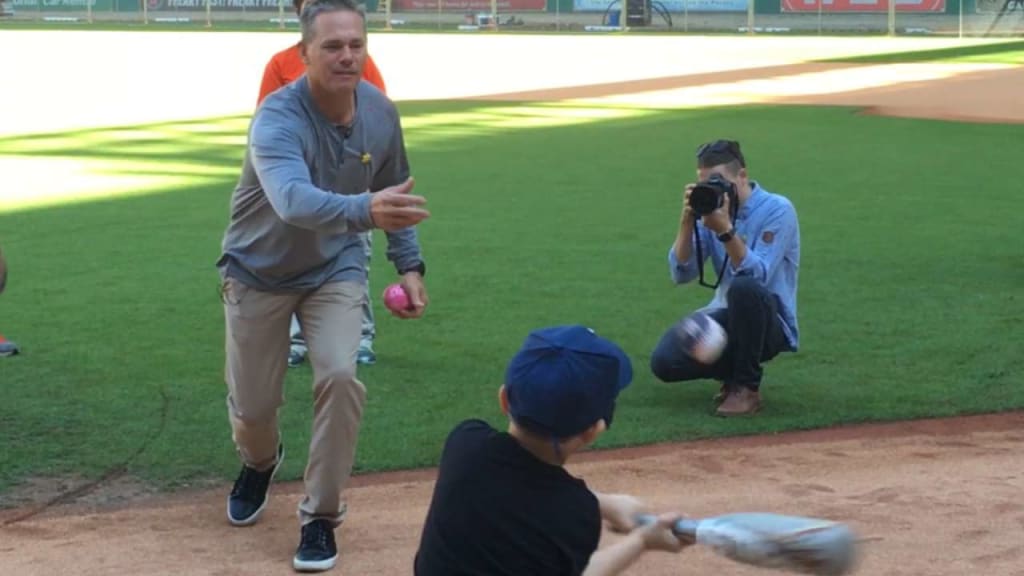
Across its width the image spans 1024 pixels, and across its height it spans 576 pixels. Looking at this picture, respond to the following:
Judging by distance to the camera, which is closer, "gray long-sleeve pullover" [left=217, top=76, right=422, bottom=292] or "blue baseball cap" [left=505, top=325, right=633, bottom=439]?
"blue baseball cap" [left=505, top=325, right=633, bottom=439]

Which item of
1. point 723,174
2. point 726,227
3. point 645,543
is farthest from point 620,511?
point 723,174

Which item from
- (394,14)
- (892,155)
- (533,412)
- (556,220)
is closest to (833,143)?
(892,155)

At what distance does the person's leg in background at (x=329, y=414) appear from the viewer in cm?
530

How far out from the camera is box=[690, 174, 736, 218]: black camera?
22.6ft

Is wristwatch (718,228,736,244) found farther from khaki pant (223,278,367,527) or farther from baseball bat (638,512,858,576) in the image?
baseball bat (638,512,858,576)

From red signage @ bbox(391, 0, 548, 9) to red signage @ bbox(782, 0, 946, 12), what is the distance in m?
8.33

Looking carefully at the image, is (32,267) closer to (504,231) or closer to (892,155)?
(504,231)

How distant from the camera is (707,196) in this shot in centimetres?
689

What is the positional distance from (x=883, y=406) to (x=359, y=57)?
11.7 feet

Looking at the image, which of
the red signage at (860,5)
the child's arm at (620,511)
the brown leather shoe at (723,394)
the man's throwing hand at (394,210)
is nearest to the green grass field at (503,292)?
the brown leather shoe at (723,394)

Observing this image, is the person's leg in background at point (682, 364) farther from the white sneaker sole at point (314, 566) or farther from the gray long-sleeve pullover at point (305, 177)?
the white sneaker sole at point (314, 566)

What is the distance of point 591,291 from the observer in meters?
10.1

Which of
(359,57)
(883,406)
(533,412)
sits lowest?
(883,406)

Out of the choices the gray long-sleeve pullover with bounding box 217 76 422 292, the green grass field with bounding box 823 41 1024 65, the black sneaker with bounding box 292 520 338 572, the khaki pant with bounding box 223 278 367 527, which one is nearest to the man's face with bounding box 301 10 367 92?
the gray long-sleeve pullover with bounding box 217 76 422 292
